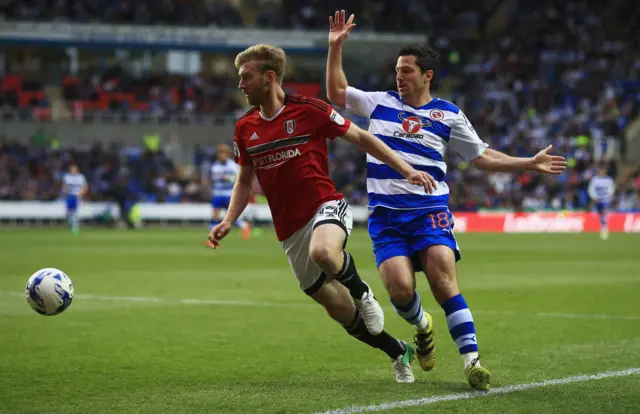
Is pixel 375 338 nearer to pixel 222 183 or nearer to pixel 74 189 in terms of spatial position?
pixel 222 183

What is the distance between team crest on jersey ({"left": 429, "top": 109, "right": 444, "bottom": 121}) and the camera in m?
7.09

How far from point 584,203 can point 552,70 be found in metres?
8.42

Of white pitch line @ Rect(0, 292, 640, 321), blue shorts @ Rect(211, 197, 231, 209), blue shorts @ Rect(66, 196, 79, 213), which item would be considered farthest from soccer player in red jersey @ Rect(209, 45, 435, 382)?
blue shorts @ Rect(66, 196, 79, 213)

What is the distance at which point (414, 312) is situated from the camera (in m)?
7.03

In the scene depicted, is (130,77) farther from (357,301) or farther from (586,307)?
(357,301)

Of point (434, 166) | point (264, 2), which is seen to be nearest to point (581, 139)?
point (264, 2)

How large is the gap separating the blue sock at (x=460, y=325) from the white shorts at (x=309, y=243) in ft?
2.67

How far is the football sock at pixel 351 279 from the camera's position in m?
6.70

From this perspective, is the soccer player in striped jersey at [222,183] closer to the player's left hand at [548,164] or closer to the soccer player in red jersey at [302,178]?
the soccer player in red jersey at [302,178]

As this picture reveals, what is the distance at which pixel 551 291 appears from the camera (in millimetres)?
14094

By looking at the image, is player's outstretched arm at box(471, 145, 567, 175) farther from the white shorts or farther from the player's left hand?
the white shorts

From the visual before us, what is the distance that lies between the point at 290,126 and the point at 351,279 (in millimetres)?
1069

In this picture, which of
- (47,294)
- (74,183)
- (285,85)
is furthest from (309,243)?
(285,85)

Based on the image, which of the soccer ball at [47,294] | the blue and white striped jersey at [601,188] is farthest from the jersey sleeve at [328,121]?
the blue and white striped jersey at [601,188]
